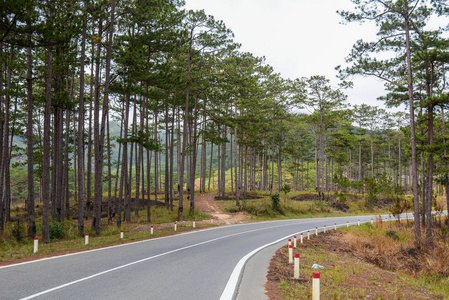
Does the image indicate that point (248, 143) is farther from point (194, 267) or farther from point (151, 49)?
point (194, 267)

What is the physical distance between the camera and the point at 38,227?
18.7 meters

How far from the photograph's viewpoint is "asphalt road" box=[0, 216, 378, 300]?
19.4 feet

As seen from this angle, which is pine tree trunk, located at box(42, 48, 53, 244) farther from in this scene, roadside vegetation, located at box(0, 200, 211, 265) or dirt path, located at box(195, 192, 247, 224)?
dirt path, located at box(195, 192, 247, 224)

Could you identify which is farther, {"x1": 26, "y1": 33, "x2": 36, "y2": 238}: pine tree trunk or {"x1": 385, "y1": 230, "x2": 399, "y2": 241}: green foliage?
{"x1": 385, "y1": 230, "x2": 399, "y2": 241}: green foliage

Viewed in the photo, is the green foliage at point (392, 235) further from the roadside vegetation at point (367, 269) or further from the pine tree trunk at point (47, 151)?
the pine tree trunk at point (47, 151)

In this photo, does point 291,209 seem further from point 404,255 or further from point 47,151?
point 47,151

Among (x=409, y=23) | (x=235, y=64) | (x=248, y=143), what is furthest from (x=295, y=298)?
(x=248, y=143)

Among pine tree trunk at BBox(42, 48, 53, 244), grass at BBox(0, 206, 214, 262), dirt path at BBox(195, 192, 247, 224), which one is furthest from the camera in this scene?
dirt path at BBox(195, 192, 247, 224)

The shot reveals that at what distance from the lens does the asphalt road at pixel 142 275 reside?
5.90 meters

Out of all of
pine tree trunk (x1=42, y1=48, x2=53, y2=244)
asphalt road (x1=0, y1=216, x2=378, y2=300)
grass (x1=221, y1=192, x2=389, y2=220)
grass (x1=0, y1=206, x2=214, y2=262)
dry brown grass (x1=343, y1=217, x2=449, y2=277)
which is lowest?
grass (x1=221, y1=192, x2=389, y2=220)

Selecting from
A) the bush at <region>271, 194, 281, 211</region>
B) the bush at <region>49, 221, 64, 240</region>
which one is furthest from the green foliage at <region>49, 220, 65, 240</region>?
the bush at <region>271, 194, 281, 211</region>

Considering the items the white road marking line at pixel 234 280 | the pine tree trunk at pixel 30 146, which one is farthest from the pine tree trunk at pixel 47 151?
the white road marking line at pixel 234 280

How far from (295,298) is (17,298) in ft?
19.1

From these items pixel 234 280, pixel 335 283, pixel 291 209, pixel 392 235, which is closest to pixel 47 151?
pixel 234 280
